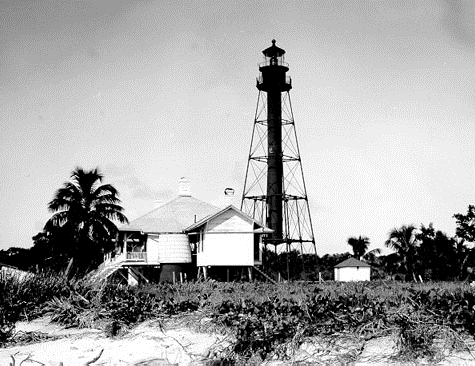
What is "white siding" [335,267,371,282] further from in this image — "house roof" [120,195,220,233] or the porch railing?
the porch railing

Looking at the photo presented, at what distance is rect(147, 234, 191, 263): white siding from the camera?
38.8 metres

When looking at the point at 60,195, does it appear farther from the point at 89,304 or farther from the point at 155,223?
the point at 89,304

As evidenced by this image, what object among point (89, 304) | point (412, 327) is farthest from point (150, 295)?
point (412, 327)

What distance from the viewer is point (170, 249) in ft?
128

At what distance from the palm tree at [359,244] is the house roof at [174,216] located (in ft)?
97.9

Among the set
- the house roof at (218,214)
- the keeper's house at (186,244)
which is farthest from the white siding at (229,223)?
the house roof at (218,214)

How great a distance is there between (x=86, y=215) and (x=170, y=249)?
20.4ft

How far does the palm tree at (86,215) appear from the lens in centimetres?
3981

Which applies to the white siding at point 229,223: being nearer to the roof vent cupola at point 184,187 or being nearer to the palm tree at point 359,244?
the roof vent cupola at point 184,187

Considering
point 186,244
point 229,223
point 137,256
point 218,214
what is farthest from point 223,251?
point 137,256

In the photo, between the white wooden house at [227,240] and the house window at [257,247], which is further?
the house window at [257,247]

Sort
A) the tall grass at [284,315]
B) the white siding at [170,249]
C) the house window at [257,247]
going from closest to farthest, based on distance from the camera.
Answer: the tall grass at [284,315] → the white siding at [170,249] → the house window at [257,247]

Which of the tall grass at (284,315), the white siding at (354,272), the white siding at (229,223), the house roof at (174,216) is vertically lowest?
the tall grass at (284,315)

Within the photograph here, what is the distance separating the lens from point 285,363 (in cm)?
760
